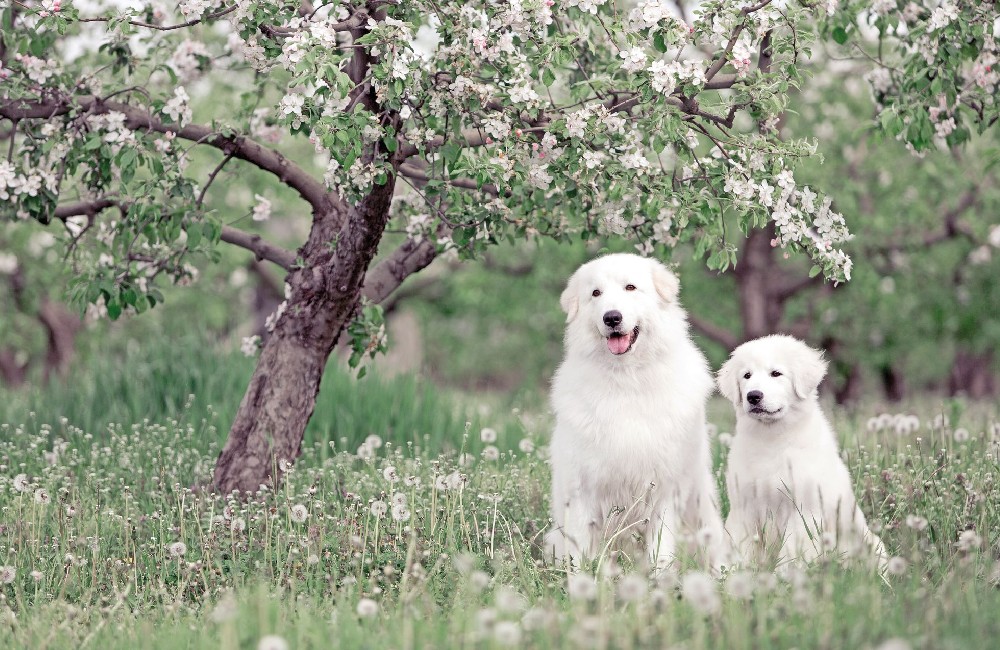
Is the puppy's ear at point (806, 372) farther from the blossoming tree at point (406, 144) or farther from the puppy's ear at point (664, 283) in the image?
the puppy's ear at point (664, 283)

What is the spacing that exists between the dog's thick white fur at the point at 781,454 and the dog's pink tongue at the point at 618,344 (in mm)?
616

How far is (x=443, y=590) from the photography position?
4969mm

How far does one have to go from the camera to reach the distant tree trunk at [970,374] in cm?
2586

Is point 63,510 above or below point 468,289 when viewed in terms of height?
below

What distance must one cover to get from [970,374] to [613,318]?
78.6ft

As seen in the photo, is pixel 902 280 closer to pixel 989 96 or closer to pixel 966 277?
pixel 966 277

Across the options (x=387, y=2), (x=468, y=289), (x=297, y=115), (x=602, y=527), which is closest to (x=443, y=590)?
(x=602, y=527)

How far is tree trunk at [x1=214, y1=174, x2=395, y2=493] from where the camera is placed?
670 centimetres

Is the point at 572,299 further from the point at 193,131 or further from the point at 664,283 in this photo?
the point at 193,131

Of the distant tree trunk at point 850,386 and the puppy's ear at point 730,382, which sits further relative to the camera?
the distant tree trunk at point 850,386

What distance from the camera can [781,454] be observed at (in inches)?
215

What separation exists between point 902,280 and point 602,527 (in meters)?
13.6

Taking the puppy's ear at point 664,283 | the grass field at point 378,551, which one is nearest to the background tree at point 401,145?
the puppy's ear at point 664,283

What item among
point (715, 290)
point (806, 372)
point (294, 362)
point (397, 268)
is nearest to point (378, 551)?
point (294, 362)
